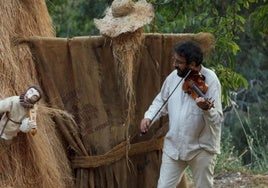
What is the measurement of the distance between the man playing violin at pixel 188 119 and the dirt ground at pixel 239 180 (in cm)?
206

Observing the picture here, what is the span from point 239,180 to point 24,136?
3.10 metres

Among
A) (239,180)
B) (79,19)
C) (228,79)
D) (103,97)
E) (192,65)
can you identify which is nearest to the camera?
(192,65)

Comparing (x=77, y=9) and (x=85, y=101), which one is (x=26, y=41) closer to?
(x=85, y=101)

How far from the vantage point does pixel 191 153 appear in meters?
5.77

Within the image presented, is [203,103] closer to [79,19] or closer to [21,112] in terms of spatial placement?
[21,112]

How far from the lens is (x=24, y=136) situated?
5715 mm

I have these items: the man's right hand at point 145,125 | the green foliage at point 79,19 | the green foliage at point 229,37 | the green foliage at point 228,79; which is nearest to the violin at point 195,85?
the man's right hand at point 145,125

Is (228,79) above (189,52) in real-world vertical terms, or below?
below

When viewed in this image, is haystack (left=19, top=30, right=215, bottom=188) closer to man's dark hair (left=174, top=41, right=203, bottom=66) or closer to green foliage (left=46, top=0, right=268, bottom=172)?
man's dark hair (left=174, top=41, right=203, bottom=66)

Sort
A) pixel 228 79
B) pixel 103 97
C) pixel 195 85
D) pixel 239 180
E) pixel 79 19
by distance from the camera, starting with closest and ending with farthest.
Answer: pixel 195 85 < pixel 103 97 < pixel 228 79 < pixel 239 180 < pixel 79 19

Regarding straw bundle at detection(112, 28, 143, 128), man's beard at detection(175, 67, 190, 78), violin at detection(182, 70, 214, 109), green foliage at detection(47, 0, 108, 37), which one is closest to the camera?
violin at detection(182, 70, 214, 109)

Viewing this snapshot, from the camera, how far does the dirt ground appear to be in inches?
314

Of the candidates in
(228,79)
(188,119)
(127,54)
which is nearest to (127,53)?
(127,54)

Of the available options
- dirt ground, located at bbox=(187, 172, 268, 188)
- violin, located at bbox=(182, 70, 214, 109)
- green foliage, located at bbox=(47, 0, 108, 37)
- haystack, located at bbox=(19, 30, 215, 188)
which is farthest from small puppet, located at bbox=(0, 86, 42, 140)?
green foliage, located at bbox=(47, 0, 108, 37)
